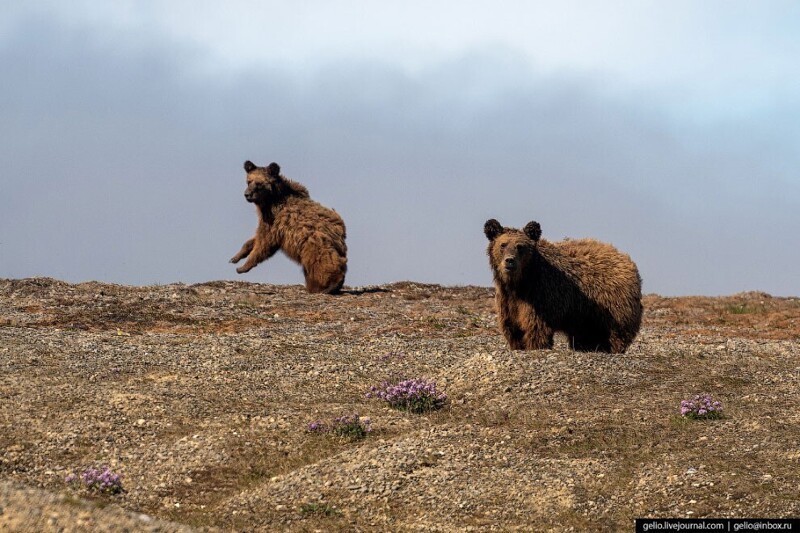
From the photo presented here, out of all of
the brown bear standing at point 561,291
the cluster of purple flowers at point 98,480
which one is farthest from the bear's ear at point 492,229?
the cluster of purple flowers at point 98,480

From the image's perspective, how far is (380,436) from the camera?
1398 cm

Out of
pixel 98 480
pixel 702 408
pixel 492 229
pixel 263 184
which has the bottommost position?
pixel 98 480

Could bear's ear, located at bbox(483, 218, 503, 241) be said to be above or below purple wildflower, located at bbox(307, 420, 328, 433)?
above

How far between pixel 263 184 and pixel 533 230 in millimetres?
13557

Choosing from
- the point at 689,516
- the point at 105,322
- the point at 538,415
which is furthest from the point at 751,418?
the point at 105,322

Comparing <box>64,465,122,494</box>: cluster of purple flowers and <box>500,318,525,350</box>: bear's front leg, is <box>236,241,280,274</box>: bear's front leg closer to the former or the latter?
<box>500,318,525,350</box>: bear's front leg

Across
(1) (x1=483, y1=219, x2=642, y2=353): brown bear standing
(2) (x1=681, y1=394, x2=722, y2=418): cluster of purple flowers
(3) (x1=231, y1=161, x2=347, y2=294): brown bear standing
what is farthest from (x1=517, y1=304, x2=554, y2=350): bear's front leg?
(3) (x1=231, y1=161, x2=347, y2=294): brown bear standing

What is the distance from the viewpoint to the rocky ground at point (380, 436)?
11516 mm

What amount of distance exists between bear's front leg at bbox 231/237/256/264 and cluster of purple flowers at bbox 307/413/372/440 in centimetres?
1717

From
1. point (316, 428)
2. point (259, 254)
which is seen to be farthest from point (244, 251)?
point (316, 428)

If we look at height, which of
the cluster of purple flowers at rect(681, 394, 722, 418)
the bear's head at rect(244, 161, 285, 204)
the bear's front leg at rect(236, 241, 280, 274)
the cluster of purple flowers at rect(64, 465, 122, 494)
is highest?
the bear's head at rect(244, 161, 285, 204)

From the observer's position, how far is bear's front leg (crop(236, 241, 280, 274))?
3019cm

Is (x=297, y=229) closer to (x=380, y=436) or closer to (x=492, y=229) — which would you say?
(x=492, y=229)

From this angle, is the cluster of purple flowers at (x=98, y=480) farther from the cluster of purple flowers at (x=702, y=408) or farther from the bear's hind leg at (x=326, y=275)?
the bear's hind leg at (x=326, y=275)
